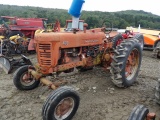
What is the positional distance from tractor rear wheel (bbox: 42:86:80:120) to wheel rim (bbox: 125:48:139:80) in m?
2.00

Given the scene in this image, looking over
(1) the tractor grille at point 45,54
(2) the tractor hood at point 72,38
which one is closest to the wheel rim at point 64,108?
(1) the tractor grille at point 45,54

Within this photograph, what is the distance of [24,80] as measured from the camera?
5.65 metres

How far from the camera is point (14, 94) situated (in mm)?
5520

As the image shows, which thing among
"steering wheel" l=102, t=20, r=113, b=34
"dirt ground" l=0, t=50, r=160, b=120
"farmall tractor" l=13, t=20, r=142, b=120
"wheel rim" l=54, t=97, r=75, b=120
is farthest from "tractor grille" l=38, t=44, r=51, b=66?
"steering wheel" l=102, t=20, r=113, b=34

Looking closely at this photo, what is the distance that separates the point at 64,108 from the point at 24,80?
184cm

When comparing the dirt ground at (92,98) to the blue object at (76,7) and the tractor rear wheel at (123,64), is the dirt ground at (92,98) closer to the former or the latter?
the tractor rear wheel at (123,64)

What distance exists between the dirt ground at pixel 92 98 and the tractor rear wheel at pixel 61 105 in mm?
232

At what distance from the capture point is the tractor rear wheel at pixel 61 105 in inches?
152

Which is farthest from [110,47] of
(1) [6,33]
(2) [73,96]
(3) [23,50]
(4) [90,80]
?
(1) [6,33]

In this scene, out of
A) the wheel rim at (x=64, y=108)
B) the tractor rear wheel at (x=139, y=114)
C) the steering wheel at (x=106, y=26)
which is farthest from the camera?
the steering wheel at (x=106, y=26)

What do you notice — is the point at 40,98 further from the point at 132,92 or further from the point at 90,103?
the point at 132,92

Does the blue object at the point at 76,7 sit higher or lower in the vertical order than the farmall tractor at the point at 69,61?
higher

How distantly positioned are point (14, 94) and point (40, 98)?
72 cm

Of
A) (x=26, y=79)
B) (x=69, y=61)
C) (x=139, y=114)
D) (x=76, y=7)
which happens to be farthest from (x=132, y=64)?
(x=139, y=114)
